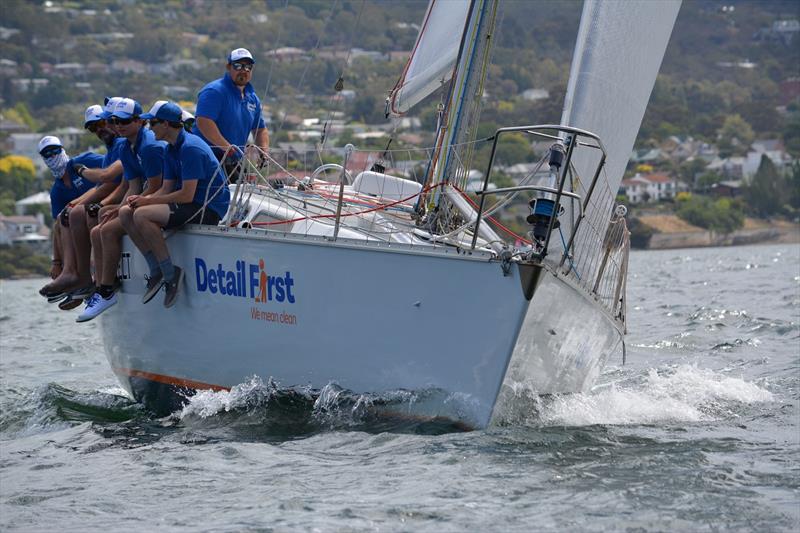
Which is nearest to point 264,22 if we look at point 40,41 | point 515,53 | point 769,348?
point 40,41

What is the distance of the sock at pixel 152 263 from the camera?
795 cm

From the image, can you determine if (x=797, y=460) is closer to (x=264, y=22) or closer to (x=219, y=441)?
(x=219, y=441)

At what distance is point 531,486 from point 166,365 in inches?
141

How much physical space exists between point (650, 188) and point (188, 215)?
2385 inches

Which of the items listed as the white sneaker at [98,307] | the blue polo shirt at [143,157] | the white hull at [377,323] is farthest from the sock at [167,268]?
the white sneaker at [98,307]

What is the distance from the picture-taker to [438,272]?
664 centimetres

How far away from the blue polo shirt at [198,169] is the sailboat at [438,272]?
0.15 m

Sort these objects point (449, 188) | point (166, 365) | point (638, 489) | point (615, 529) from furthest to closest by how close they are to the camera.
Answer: point (166, 365) < point (449, 188) < point (638, 489) < point (615, 529)

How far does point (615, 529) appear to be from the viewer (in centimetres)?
490

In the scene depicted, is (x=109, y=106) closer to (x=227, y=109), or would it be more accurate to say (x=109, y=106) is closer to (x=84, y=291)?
(x=227, y=109)

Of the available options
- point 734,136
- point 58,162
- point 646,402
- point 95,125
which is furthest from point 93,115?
point 734,136

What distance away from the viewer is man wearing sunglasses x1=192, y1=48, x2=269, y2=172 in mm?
8578

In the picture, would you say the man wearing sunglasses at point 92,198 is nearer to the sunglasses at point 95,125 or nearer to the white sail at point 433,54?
the sunglasses at point 95,125

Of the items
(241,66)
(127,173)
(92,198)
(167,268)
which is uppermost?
(241,66)
